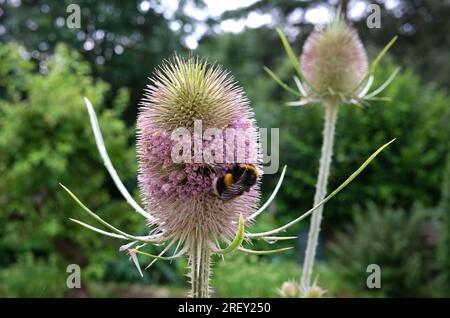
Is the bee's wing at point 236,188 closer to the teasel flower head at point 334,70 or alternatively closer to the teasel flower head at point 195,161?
the teasel flower head at point 195,161

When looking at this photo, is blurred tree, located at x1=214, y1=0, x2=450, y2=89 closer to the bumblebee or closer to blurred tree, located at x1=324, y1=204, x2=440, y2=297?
blurred tree, located at x1=324, y1=204, x2=440, y2=297

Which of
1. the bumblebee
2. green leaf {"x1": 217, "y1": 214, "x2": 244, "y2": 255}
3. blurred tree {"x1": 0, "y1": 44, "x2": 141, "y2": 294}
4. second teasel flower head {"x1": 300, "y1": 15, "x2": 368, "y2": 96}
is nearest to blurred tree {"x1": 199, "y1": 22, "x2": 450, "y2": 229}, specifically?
blurred tree {"x1": 0, "y1": 44, "x2": 141, "y2": 294}

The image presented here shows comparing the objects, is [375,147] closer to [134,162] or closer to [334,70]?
[134,162]

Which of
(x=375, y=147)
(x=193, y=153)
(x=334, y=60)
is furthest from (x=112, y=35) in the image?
(x=193, y=153)

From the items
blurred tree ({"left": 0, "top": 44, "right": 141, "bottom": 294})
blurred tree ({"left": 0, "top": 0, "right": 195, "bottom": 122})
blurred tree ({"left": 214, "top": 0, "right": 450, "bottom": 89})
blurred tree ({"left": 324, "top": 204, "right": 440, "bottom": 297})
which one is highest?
blurred tree ({"left": 214, "top": 0, "right": 450, "bottom": 89})

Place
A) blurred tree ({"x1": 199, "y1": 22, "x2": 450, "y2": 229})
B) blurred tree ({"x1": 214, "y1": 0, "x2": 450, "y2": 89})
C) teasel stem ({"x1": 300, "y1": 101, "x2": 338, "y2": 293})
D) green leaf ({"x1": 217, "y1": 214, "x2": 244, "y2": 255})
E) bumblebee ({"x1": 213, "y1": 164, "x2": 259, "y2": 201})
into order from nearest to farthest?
green leaf ({"x1": 217, "y1": 214, "x2": 244, "y2": 255}) < bumblebee ({"x1": 213, "y1": 164, "x2": 259, "y2": 201}) < teasel stem ({"x1": 300, "y1": 101, "x2": 338, "y2": 293}) < blurred tree ({"x1": 199, "y1": 22, "x2": 450, "y2": 229}) < blurred tree ({"x1": 214, "y1": 0, "x2": 450, "y2": 89})

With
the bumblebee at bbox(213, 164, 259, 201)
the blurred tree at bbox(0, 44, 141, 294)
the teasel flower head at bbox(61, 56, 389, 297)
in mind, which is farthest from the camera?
the blurred tree at bbox(0, 44, 141, 294)
